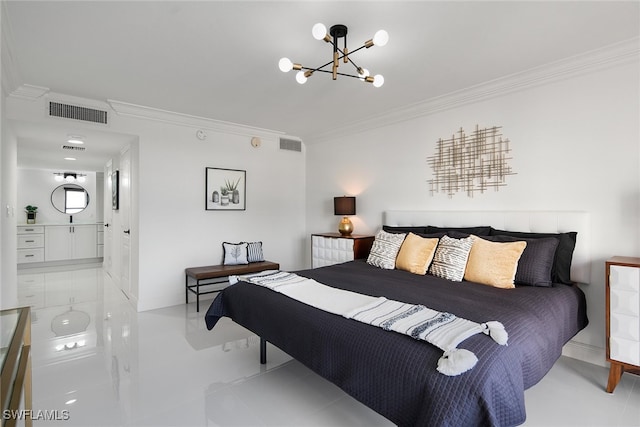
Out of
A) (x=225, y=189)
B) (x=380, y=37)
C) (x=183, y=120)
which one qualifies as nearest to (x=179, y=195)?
(x=225, y=189)

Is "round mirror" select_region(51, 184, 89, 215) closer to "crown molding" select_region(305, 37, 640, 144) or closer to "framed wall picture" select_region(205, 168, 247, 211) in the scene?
"framed wall picture" select_region(205, 168, 247, 211)

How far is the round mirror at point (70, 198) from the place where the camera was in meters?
7.66

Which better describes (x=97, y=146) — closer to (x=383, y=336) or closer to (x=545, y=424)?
(x=383, y=336)

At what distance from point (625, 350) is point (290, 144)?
467 cm

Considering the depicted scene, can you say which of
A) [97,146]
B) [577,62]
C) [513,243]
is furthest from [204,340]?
[577,62]

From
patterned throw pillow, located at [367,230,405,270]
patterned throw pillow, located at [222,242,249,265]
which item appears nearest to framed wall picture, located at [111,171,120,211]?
patterned throw pillow, located at [222,242,249,265]

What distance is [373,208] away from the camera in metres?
4.54

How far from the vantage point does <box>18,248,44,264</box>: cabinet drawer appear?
22.0ft

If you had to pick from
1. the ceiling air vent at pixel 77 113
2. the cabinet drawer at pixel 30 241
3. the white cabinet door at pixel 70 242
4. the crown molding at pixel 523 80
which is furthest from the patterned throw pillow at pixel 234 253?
the cabinet drawer at pixel 30 241

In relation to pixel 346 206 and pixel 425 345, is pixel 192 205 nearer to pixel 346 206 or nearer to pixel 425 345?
pixel 346 206

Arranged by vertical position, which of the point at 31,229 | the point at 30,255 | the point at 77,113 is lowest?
the point at 30,255

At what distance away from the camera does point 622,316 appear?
2.14 metres

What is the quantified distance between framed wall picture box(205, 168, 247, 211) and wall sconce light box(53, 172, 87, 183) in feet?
17.7

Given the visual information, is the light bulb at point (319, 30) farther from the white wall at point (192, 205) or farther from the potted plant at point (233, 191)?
the potted plant at point (233, 191)
